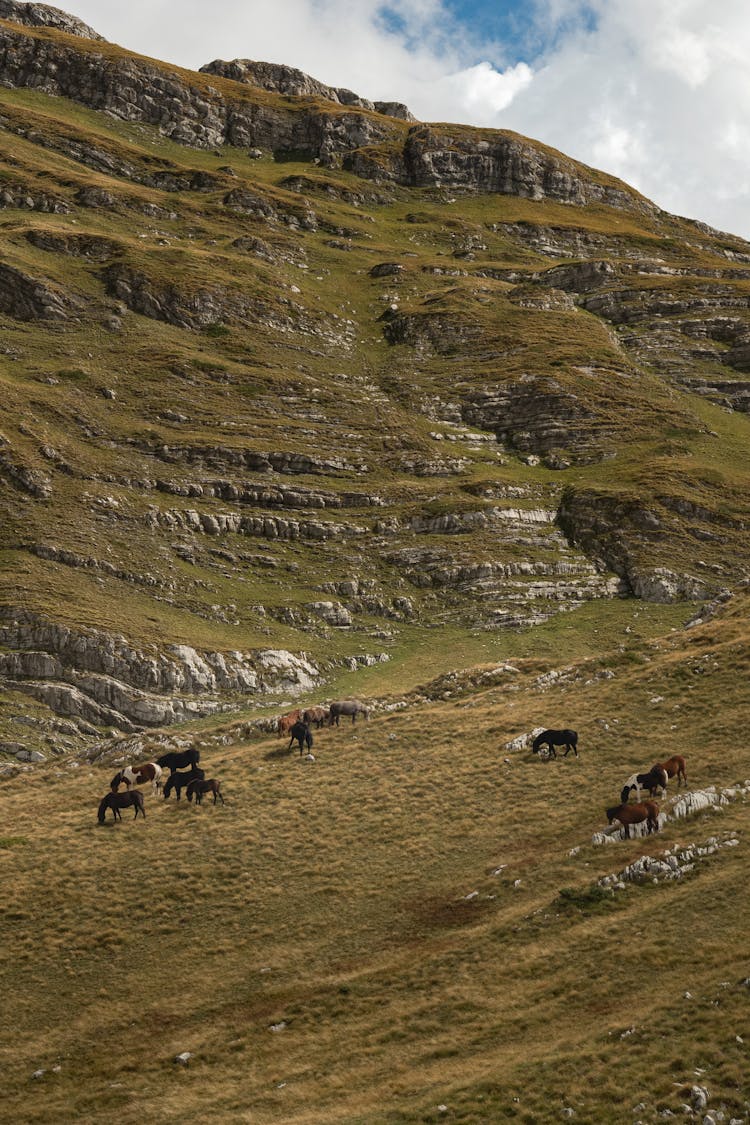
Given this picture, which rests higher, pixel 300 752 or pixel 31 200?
pixel 31 200

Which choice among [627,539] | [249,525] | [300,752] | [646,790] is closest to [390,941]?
[646,790]

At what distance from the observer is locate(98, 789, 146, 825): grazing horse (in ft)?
125

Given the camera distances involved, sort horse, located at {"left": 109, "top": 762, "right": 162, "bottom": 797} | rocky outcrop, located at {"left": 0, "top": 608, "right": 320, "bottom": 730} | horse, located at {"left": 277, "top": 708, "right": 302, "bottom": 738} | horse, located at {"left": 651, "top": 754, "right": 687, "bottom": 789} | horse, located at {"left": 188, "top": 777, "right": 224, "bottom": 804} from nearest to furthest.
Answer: horse, located at {"left": 651, "top": 754, "right": 687, "bottom": 789}
horse, located at {"left": 188, "top": 777, "right": 224, "bottom": 804}
horse, located at {"left": 109, "top": 762, "right": 162, "bottom": 797}
horse, located at {"left": 277, "top": 708, "right": 302, "bottom": 738}
rocky outcrop, located at {"left": 0, "top": 608, "right": 320, "bottom": 730}

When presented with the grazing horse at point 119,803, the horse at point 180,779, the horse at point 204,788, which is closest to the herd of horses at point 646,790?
the horse at point 204,788

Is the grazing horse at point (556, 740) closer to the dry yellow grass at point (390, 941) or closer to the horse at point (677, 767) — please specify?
the dry yellow grass at point (390, 941)

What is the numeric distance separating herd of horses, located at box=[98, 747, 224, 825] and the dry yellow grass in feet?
2.90

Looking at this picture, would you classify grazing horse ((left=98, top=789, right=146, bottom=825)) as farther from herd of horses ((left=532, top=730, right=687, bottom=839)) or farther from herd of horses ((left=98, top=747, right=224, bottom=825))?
herd of horses ((left=532, top=730, right=687, bottom=839))

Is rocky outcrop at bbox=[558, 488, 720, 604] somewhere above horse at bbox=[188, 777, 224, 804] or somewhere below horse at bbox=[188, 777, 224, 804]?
above

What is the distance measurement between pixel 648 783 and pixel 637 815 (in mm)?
2872

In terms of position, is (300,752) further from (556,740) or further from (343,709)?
(556,740)

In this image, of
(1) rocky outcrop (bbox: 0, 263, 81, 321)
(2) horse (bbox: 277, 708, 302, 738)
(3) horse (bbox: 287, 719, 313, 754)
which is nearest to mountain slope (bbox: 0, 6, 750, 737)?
(1) rocky outcrop (bbox: 0, 263, 81, 321)

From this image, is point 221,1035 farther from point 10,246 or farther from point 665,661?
point 10,246

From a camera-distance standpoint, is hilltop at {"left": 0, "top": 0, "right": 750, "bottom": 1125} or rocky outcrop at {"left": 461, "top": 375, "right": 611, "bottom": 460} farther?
rocky outcrop at {"left": 461, "top": 375, "right": 611, "bottom": 460}

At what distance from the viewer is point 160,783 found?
42.8m
